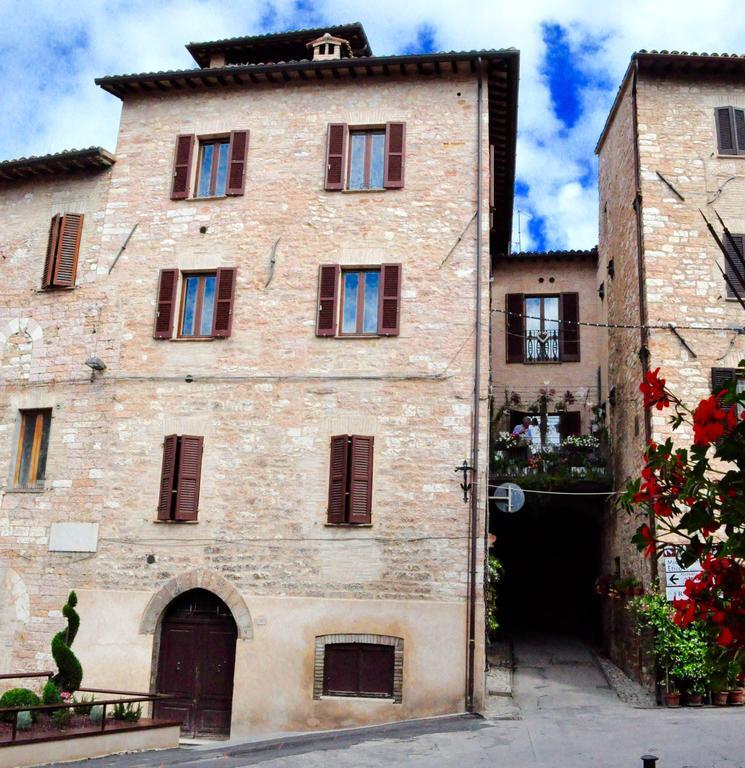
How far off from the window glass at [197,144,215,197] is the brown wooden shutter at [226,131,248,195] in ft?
1.73

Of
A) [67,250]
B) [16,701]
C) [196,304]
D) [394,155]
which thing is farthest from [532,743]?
[67,250]

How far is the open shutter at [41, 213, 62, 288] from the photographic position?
17.0m

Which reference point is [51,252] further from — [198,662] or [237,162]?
[198,662]

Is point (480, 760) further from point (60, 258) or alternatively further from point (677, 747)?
point (60, 258)

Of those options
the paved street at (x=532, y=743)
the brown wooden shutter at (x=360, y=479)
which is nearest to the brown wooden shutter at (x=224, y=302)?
the brown wooden shutter at (x=360, y=479)

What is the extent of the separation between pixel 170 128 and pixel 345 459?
7.79m

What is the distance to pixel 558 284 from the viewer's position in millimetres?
21500

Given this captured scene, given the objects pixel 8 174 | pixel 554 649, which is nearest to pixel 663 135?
pixel 554 649

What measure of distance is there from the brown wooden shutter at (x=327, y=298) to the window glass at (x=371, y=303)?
56cm

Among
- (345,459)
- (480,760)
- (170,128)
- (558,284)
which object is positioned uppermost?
(170,128)

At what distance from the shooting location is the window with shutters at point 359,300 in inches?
608

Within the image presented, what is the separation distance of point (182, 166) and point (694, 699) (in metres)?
13.3

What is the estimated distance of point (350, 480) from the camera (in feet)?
48.0

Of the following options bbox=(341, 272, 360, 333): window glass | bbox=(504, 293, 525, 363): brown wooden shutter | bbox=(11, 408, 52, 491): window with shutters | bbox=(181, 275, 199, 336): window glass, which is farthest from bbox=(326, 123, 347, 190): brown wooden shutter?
bbox=(11, 408, 52, 491): window with shutters
